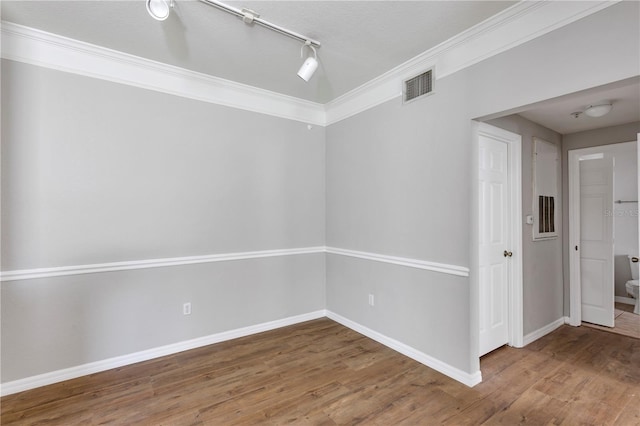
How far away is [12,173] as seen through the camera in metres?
2.28

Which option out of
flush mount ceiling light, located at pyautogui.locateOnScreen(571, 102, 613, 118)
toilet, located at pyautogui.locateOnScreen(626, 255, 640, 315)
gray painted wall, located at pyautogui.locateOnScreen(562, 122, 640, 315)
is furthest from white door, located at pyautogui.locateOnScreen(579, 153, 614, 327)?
flush mount ceiling light, located at pyautogui.locateOnScreen(571, 102, 613, 118)

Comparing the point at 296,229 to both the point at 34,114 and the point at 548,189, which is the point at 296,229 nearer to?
the point at 34,114

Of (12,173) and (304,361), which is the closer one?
(12,173)

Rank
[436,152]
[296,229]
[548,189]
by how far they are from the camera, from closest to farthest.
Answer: [436,152], [548,189], [296,229]

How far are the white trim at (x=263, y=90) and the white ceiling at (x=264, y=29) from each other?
0.27 feet

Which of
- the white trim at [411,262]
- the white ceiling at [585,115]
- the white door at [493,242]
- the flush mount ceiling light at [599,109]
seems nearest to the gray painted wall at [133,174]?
the white trim at [411,262]

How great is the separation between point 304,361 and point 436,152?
231cm

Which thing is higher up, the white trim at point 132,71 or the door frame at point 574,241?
the white trim at point 132,71

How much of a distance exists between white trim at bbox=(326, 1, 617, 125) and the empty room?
16 millimetres

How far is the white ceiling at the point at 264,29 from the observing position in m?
2.02

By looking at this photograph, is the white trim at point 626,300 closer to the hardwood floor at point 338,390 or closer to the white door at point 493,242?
the hardwood floor at point 338,390

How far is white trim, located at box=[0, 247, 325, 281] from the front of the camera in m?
2.30

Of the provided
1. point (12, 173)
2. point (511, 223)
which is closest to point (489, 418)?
point (511, 223)

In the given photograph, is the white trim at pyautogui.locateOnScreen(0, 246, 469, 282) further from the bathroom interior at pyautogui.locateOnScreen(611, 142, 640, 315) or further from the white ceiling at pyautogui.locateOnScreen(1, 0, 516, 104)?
the bathroom interior at pyautogui.locateOnScreen(611, 142, 640, 315)
